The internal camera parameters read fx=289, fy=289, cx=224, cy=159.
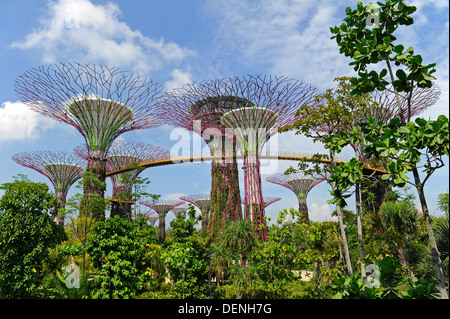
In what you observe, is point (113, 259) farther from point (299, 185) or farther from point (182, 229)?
point (299, 185)

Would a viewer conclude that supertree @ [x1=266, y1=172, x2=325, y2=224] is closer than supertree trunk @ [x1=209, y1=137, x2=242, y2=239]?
No

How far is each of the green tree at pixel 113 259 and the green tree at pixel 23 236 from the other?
54.7 inches

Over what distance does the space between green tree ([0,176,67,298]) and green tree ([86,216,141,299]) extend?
139cm

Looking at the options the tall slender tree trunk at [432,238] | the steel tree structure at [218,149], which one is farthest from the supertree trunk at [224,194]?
the tall slender tree trunk at [432,238]

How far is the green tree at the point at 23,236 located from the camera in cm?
845

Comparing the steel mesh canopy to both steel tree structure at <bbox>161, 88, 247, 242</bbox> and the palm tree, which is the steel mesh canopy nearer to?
steel tree structure at <bbox>161, 88, 247, 242</bbox>

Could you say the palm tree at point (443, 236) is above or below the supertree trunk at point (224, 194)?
below

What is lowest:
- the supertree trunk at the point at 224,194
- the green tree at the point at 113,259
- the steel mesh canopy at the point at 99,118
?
the green tree at the point at 113,259

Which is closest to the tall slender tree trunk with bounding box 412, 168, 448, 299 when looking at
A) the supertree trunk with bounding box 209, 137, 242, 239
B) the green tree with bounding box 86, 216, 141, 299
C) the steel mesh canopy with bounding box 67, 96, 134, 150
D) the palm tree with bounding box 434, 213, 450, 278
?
the palm tree with bounding box 434, 213, 450, 278

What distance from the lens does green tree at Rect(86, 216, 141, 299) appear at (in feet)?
29.1

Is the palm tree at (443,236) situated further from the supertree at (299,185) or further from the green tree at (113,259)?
the supertree at (299,185)

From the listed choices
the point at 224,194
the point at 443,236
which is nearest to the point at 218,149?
the point at 224,194
